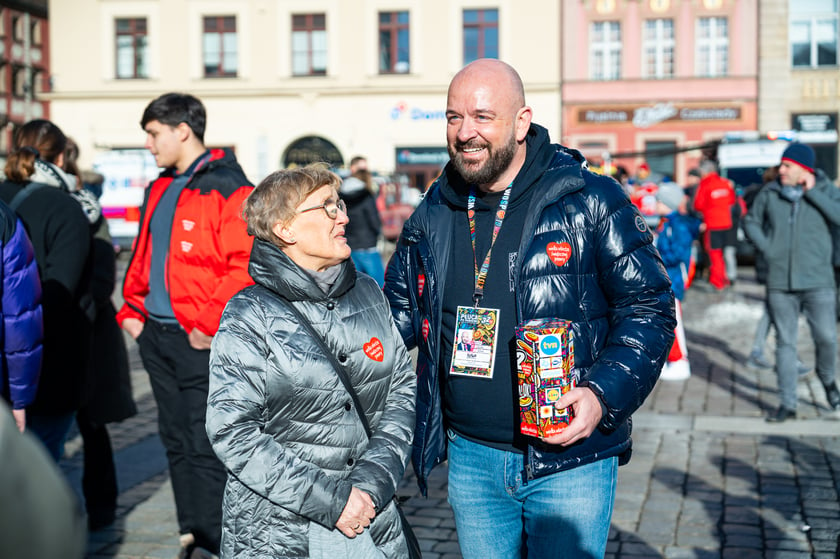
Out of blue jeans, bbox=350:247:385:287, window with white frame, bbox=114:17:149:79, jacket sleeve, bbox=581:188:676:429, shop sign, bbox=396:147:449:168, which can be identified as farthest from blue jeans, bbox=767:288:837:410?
window with white frame, bbox=114:17:149:79

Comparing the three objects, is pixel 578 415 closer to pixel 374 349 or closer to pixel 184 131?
pixel 374 349

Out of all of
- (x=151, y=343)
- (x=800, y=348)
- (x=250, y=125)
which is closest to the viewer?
(x=151, y=343)

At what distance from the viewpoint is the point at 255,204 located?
3020 millimetres

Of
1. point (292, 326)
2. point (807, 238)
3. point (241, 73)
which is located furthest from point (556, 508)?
point (241, 73)

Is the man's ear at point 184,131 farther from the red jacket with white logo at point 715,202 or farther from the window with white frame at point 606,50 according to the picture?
the window with white frame at point 606,50

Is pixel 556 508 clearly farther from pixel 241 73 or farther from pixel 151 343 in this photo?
pixel 241 73

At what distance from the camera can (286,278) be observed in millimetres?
2887

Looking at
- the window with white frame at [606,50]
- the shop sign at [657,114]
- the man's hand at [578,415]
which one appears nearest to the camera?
the man's hand at [578,415]

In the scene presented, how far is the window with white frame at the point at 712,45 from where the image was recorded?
108 feet

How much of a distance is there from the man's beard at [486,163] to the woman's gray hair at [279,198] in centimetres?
40

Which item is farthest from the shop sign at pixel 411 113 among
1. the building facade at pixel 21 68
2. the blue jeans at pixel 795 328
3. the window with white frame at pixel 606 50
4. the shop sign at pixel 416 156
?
the blue jeans at pixel 795 328

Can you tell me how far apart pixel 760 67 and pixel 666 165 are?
13.7 ft

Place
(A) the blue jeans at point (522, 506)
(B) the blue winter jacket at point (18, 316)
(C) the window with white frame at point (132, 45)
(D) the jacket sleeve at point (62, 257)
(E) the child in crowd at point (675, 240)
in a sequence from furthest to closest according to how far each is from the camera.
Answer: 1. (C) the window with white frame at point (132, 45)
2. (E) the child in crowd at point (675, 240)
3. (D) the jacket sleeve at point (62, 257)
4. (B) the blue winter jacket at point (18, 316)
5. (A) the blue jeans at point (522, 506)

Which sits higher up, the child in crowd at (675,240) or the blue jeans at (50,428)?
the child in crowd at (675,240)
